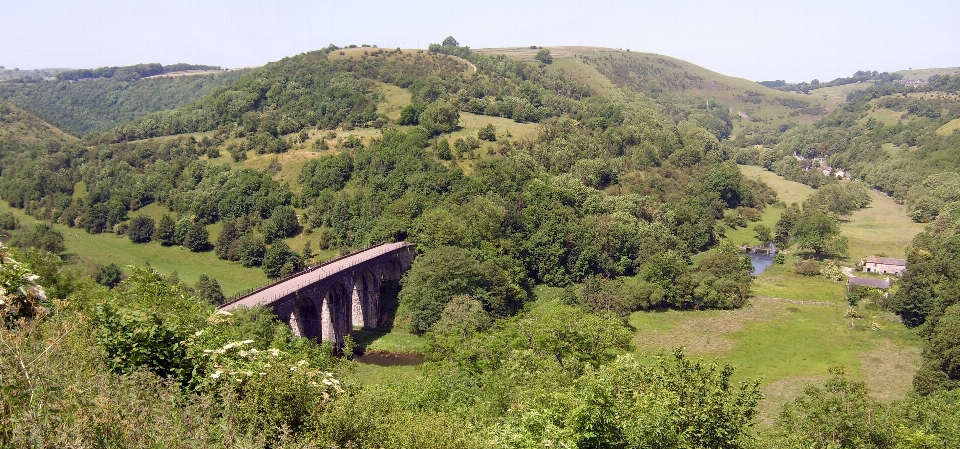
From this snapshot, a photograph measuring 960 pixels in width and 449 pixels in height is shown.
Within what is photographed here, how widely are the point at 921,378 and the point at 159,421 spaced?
171ft

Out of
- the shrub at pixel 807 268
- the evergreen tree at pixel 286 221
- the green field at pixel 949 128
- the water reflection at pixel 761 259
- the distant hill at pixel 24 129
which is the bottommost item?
the water reflection at pixel 761 259

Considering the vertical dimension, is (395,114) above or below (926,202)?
above

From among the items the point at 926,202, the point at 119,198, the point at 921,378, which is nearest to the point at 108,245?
the point at 119,198

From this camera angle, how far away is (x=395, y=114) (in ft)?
397

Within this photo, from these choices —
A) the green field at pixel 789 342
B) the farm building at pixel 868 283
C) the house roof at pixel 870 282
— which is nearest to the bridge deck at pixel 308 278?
the green field at pixel 789 342

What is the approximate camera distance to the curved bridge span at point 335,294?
54625mm

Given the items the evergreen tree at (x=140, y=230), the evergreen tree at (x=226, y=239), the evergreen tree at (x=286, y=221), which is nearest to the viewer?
the evergreen tree at (x=226, y=239)

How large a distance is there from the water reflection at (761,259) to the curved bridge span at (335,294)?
51.4 metres

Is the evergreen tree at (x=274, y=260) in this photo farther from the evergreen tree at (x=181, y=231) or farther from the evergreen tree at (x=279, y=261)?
the evergreen tree at (x=181, y=231)

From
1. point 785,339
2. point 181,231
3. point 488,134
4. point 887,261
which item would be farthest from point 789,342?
point 181,231

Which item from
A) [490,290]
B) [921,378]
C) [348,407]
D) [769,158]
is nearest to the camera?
[348,407]

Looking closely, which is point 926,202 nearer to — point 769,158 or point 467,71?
point 769,158

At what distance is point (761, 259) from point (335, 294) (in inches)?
2673

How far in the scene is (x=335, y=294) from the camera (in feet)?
209
